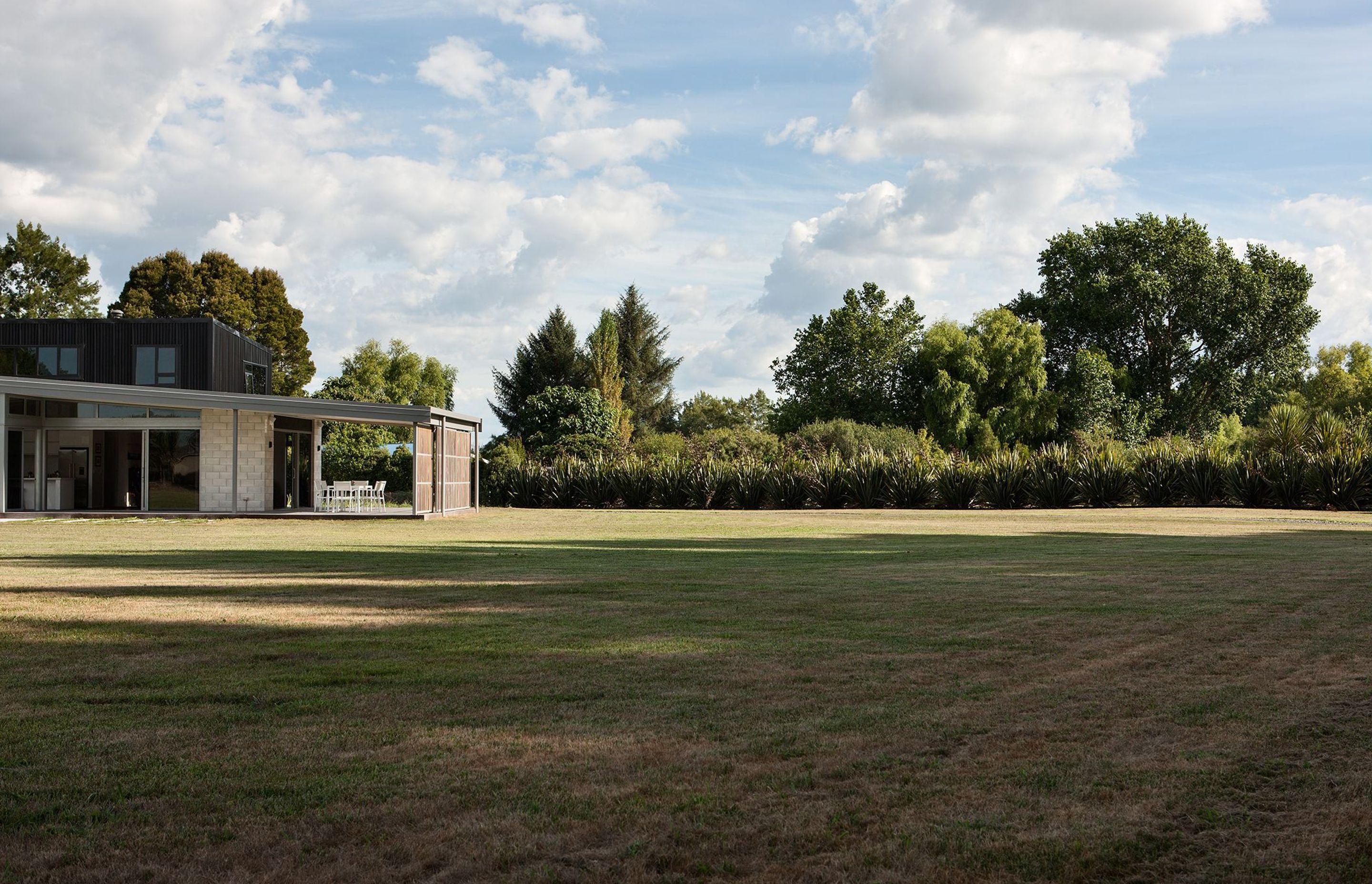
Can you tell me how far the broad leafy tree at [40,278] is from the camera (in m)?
54.1

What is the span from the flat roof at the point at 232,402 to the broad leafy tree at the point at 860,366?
1090 inches

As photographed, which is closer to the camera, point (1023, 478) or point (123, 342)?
point (1023, 478)

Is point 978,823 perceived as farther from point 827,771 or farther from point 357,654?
point 357,654

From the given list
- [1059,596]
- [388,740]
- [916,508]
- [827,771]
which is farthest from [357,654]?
[916,508]

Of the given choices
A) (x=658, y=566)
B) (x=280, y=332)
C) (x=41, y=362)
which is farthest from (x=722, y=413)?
(x=658, y=566)

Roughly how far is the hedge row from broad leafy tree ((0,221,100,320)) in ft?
105

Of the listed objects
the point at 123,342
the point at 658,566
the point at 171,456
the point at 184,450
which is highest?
the point at 123,342

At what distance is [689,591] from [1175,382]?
4744 centimetres

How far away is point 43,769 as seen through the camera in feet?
15.0

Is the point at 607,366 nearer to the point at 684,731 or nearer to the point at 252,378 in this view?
the point at 252,378

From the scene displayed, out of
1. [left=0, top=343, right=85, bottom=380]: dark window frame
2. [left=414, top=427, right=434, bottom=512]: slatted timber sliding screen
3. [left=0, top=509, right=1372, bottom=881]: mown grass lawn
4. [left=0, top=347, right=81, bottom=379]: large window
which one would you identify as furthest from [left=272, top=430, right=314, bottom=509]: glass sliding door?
[left=0, top=509, right=1372, bottom=881]: mown grass lawn

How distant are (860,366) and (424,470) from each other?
Result: 28.0m

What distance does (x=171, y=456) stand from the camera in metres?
27.9

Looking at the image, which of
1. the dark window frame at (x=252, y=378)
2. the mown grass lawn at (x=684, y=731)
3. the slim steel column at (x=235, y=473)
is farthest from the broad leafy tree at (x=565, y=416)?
the mown grass lawn at (x=684, y=731)
